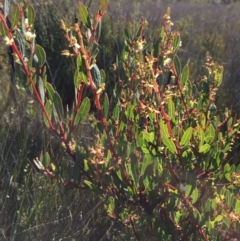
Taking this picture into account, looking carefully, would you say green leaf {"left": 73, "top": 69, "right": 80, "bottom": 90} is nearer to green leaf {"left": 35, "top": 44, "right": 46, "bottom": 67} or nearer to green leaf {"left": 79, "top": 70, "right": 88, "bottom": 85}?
green leaf {"left": 79, "top": 70, "right": 88, "bottom": 85}

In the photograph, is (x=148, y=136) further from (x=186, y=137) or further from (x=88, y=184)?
(x=88, y=184)

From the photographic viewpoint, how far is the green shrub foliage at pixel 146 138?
2.34 meters

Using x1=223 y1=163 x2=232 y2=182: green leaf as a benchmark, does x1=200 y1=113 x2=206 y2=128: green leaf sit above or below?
above

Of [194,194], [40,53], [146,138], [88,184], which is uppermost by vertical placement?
[40,53]

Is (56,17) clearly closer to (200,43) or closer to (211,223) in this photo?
(200,43)

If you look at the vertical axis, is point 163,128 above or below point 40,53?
below

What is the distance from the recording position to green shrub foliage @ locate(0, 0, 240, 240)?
2.34 m

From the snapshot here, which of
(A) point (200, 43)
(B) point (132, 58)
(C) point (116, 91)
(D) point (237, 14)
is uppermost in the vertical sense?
(B) point (132, 58)

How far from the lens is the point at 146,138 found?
7.68ft

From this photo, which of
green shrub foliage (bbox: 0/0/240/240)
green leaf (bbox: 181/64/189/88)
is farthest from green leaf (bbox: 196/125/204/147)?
green leaf (bbox: 181/64/189/88)

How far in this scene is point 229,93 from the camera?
5402 millimetres

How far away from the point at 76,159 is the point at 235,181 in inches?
25.0

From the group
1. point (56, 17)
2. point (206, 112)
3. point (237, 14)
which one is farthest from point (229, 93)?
point (237, 14)

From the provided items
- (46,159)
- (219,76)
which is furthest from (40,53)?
(219,76)
